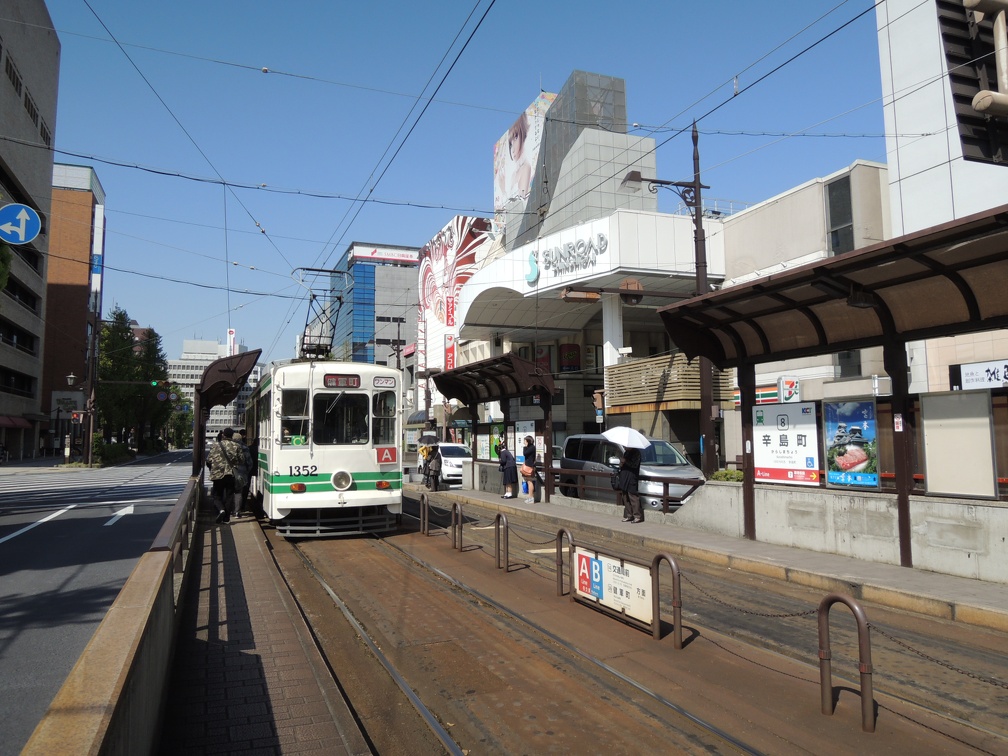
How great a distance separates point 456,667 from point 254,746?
195cm

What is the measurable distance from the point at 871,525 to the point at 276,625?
8.25 metres

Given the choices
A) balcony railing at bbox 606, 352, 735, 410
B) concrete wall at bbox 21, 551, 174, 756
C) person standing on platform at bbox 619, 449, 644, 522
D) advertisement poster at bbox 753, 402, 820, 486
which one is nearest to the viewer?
concrete wall at bbox 21, 551, 174, 756

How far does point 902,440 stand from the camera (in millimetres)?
9930

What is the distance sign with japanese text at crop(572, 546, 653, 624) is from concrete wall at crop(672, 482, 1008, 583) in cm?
488

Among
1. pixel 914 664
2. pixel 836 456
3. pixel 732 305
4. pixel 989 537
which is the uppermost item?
pixel 732 305

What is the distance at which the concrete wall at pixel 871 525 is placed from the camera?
884 cm

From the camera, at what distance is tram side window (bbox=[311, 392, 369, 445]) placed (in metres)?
13.1

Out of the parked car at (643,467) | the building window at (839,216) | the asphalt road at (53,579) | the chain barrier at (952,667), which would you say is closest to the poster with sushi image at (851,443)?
the parked car at (643,467)

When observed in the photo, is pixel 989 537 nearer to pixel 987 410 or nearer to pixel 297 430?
pixel 987 410

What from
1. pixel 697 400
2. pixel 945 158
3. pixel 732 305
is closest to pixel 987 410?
pixel 732 305

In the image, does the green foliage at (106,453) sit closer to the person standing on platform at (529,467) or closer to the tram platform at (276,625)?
the person standing on platform at (529,467)

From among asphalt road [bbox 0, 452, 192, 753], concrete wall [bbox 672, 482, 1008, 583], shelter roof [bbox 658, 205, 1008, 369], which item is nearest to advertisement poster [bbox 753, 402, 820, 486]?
concrete wall [bbox 672, 482, 1008, 583]

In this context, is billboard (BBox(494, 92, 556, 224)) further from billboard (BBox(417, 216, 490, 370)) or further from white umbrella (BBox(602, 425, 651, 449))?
white umbrella (BBox(602, 425, 651, 449))

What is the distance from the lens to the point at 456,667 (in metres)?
6.12
